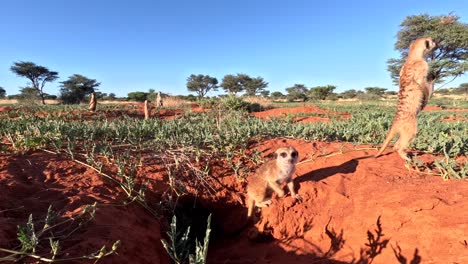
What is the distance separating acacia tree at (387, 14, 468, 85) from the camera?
19625mm

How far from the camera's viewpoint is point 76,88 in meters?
33.8

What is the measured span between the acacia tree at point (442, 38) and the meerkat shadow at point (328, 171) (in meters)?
18.1

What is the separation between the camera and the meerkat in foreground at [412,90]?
3.65 meters

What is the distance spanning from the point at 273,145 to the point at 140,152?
1.99 meters

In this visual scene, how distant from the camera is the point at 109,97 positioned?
141 ft

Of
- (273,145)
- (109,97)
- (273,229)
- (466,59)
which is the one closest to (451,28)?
(466,59)

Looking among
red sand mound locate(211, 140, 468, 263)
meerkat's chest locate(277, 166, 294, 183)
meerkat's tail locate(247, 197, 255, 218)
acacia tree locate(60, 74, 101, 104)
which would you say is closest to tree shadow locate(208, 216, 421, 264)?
red sand mound locate(211, 140, 468, 263)

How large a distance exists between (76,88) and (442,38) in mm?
32366

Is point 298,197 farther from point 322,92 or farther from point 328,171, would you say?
point 322,92

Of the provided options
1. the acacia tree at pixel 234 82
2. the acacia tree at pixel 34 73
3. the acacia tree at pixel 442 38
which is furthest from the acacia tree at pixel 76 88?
the acacia tree at pixel 442 38

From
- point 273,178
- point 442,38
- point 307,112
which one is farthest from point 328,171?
point 442,38

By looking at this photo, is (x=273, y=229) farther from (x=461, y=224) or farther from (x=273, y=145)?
(x=461, y=224)

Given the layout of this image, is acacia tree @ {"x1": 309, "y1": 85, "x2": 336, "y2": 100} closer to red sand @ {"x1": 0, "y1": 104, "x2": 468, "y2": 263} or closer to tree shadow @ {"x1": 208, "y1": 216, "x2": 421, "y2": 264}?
red sand @ {"x1": 0, "y1": 104, "x2": 468, "y2": 263}

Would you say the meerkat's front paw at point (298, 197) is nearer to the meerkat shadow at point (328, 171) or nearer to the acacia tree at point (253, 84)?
the meerkat shadow at point (328, 171)
